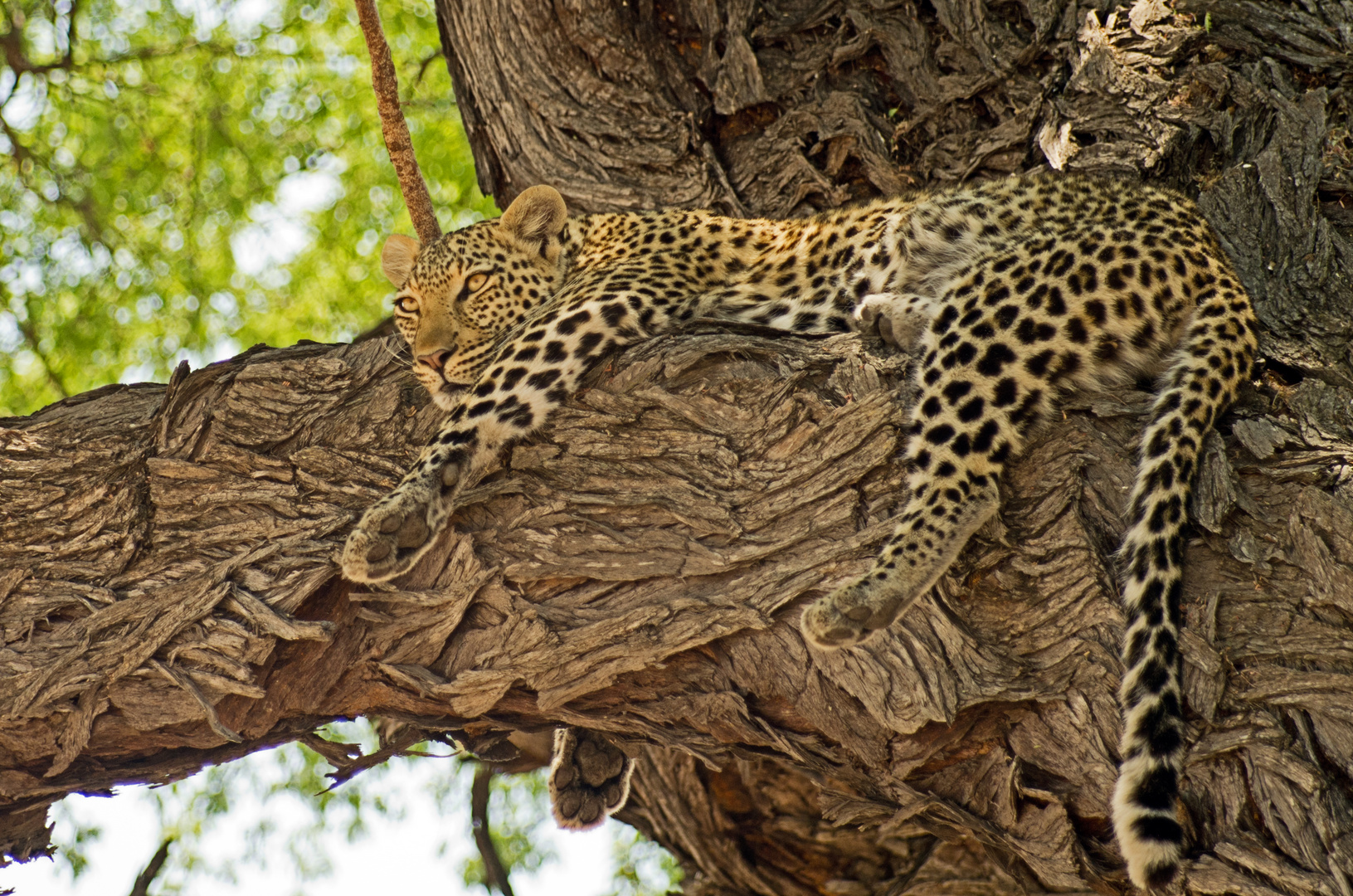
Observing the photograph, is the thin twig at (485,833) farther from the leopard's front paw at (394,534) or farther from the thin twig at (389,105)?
the thin twig at (389,105)

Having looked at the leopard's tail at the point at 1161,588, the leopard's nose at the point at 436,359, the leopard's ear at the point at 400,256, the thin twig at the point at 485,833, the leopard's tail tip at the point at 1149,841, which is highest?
the leopard's ear at the point at 400,256

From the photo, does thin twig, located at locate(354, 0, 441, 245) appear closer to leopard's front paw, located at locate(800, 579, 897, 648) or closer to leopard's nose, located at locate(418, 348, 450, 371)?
leopard's nose, located at locate(418, 348, 450, 371)

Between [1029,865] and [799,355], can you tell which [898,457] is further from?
[1029,865]

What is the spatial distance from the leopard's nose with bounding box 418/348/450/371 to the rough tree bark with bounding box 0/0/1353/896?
477 mm

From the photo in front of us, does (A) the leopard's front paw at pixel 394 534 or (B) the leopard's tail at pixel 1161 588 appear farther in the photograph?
(A) the leopard's front paw at pixel 394 534

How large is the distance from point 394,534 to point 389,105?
8.35 feet

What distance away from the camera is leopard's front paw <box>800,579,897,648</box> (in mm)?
4336

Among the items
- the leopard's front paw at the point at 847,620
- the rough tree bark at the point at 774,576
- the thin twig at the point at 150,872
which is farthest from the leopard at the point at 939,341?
the thin twig at the point at 150,872

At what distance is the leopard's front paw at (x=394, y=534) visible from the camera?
470cm

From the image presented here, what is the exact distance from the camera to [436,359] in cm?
613

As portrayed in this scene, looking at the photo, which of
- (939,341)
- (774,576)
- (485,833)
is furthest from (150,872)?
(939,341)

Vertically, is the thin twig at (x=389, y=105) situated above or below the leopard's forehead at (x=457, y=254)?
above

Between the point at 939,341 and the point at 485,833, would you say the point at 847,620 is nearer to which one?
the point at 939,341

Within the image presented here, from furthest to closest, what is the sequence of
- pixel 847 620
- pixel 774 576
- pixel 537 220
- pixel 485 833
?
1. pixel 485 833
2. pixel 537 220
3. pixel 774 576
4. pixel 847 620
